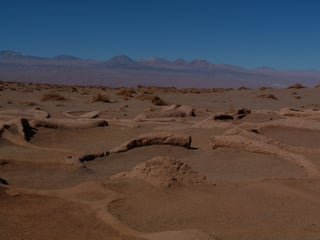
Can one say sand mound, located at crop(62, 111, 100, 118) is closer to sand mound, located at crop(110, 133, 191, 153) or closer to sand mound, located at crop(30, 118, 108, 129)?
sand mound, located at crop(30, 118, 108, 129)

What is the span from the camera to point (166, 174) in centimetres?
661

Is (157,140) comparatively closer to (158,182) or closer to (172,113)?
(158,182)

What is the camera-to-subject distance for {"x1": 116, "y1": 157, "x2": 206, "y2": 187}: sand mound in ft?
21.4

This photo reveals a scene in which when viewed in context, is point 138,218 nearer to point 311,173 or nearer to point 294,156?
point 311,173

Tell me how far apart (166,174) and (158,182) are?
0.63ft

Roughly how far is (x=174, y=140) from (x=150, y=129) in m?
2.77

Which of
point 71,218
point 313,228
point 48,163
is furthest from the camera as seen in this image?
point 48,163

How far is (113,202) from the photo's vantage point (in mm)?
5938

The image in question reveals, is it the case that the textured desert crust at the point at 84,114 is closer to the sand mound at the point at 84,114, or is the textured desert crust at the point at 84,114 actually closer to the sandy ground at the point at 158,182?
the sand mound at the point at 84,114

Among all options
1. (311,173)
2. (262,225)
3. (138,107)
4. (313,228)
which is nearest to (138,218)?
(262,225)

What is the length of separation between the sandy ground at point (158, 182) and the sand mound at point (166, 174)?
0.05ft

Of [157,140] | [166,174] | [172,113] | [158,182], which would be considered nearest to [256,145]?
[157,140]

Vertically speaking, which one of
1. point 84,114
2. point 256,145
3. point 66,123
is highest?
point 256,145

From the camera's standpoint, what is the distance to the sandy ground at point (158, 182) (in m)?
5.16
